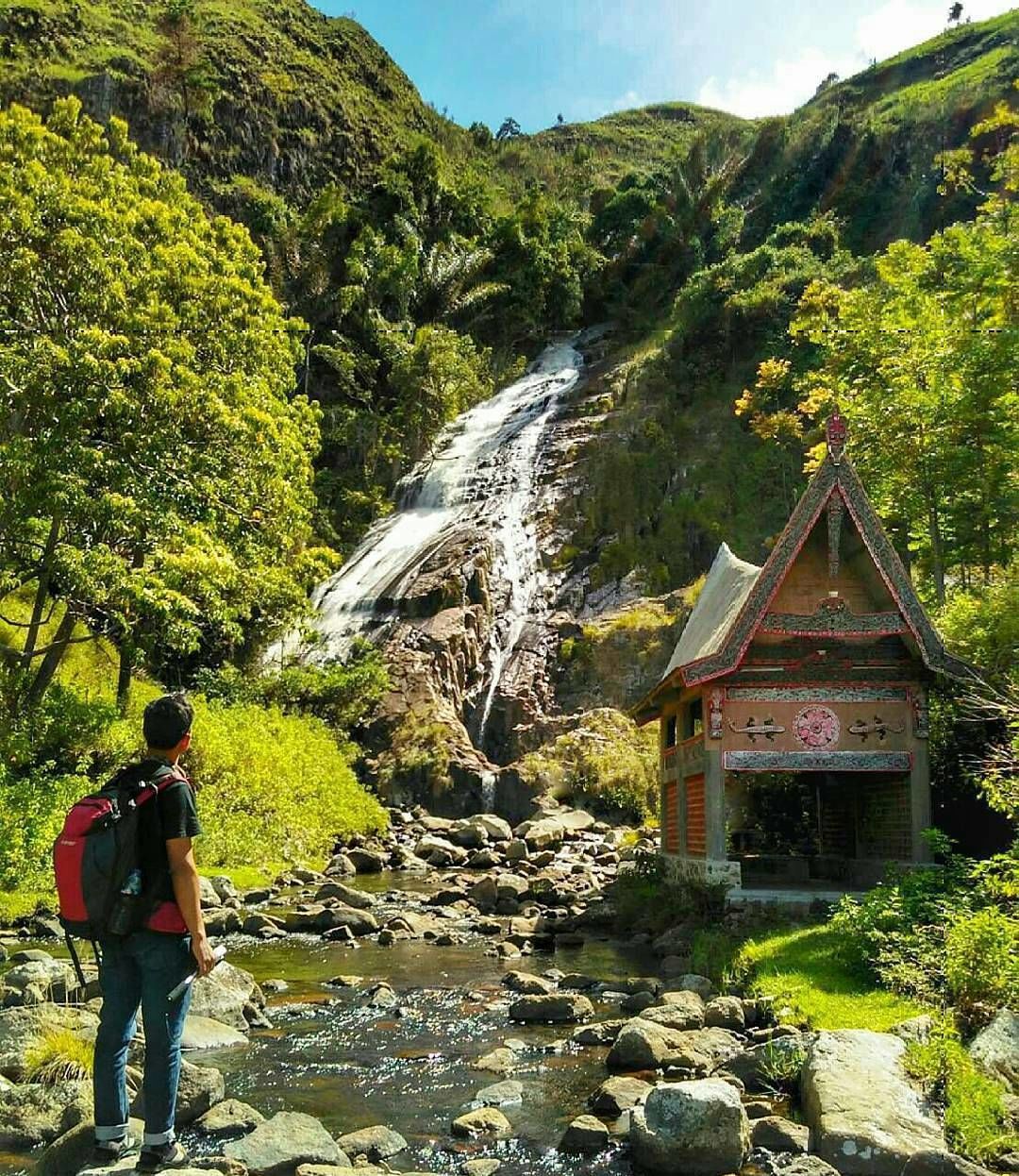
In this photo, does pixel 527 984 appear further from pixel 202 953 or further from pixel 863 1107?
pixel 202 953

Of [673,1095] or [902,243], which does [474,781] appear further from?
[673,1095]

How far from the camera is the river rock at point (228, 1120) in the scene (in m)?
7.15

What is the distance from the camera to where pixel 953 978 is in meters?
8.28

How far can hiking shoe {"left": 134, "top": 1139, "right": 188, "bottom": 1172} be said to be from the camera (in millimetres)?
4930

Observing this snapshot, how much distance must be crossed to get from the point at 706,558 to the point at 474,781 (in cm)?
1323

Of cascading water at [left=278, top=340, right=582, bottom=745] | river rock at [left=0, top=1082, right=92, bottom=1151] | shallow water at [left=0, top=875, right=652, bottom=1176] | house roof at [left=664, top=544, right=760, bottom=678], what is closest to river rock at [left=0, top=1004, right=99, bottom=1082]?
→ river rock at [left=0, top=1082, right=92, bottom=1151]

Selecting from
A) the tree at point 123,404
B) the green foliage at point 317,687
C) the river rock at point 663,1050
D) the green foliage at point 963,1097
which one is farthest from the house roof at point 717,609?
the green foliage at point 317,687

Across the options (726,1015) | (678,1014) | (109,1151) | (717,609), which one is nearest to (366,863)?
(717,609)

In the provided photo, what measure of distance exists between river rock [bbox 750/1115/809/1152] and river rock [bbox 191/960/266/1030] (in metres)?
5.36

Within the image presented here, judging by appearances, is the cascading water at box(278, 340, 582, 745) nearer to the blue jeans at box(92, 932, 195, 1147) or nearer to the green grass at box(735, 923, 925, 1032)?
the green grass at box(735, 923, 925, 1032)

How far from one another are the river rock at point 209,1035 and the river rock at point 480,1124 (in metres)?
2.95

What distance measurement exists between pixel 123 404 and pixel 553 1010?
11528mm

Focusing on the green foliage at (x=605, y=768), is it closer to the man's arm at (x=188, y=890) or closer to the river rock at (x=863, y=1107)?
the river rock at (x=863, y=1107)

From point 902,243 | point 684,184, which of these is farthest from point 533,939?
point 684,184
